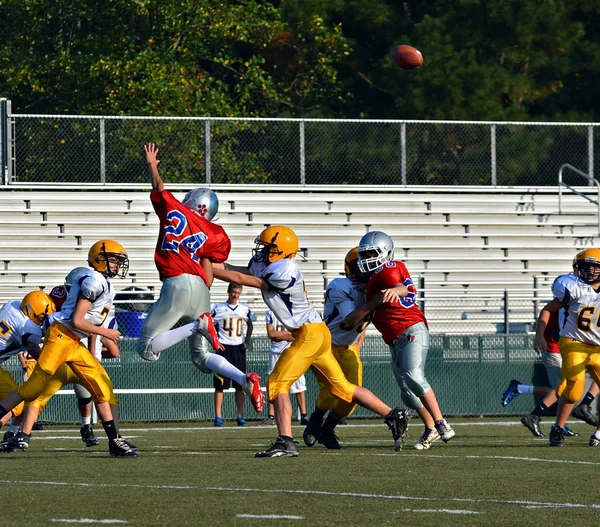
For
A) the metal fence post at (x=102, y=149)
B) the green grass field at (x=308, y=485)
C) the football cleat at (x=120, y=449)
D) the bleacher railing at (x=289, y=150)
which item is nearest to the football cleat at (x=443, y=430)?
the green grass field at (x=308, y=485)

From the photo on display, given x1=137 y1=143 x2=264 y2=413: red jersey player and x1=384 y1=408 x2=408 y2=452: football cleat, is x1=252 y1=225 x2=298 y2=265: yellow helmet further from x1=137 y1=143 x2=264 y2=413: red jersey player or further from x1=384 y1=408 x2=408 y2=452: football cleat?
x1=384 y1=408 x2=408 y2=452: football cleat

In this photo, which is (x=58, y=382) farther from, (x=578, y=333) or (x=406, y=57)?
(x=406, y=57)

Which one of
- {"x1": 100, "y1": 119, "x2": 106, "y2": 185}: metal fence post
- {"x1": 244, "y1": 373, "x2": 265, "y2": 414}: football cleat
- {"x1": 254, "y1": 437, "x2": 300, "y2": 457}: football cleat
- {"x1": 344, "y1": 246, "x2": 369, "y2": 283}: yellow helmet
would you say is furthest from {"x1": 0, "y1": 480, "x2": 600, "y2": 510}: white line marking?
{"x1": 100, "y1": 119, "x2": 106, "y2": 185}: metal fence post

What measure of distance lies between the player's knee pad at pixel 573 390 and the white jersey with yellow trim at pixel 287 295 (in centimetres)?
229

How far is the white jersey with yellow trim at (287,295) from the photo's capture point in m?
9.38

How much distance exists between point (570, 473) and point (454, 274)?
11791 mm

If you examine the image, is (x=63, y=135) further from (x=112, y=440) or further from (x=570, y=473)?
(x=570, y=473)

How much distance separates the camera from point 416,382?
34.1 feet

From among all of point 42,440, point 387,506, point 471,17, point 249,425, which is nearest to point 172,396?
point 249,425

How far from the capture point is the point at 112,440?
31.7 ft

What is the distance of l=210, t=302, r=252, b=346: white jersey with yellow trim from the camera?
50.1 ft

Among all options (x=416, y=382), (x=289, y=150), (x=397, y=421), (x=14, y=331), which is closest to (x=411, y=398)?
(x=416, y=382)

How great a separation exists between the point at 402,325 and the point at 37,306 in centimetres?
299

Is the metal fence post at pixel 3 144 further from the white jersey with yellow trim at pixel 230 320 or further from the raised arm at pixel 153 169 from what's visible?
the raised arm at pixel 153 169
